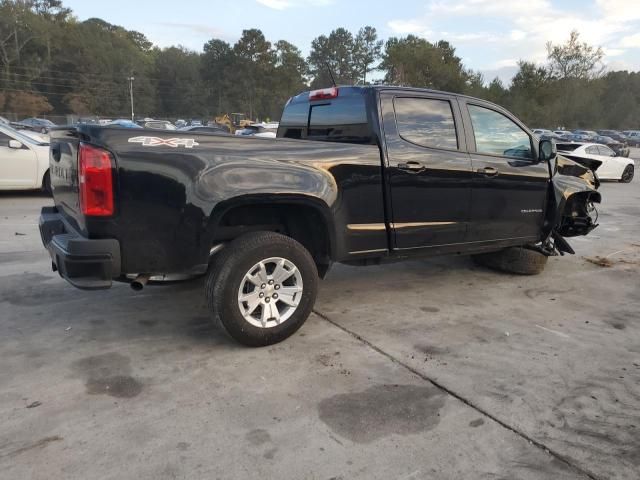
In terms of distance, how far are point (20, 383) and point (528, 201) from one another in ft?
15.2

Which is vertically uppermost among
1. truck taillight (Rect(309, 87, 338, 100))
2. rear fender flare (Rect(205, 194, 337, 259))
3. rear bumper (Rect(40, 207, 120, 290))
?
truck taillight (Rect(309, 87, 338, 100))

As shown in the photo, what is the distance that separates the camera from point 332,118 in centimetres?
477

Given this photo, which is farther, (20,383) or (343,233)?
(343,233)

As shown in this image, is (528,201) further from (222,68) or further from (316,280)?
(222,68)

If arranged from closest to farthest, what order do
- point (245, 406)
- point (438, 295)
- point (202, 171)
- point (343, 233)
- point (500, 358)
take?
1. point (245, 406)
2. point (202, 171)
3. point (500, 358)
4. point (343, 233)
5. point (438, 295)

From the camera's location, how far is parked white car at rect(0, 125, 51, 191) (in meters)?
10.1

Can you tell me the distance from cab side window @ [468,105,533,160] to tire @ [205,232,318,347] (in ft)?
7.25

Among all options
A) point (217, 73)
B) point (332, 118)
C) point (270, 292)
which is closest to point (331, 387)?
point (270, 292)

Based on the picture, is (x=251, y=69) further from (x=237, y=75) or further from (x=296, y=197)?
(x=296, y=197)

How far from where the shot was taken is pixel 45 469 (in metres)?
2.48

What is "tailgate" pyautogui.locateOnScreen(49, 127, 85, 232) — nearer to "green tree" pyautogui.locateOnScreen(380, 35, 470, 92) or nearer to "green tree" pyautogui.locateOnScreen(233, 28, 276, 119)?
"green tree" pyautogui.locateOnScreen(380, 35, 470, 92)

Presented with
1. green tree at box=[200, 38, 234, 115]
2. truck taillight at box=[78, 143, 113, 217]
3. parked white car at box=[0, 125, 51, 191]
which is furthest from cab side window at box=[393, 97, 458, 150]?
green tree at box=[200, 38, 234, 115]

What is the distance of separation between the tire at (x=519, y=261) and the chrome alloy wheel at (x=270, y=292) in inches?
123

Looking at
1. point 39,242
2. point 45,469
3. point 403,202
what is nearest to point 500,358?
point 403,202
